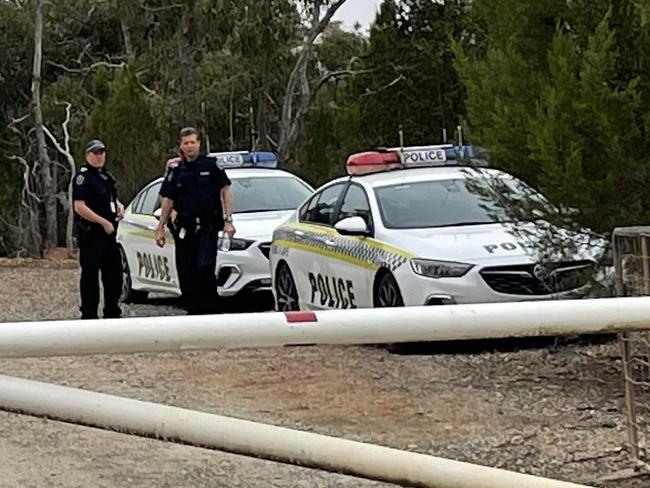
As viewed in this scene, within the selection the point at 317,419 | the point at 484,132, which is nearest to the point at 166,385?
the point at 317,419

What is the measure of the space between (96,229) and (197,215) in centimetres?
90

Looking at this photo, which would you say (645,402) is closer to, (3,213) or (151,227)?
(151,227)

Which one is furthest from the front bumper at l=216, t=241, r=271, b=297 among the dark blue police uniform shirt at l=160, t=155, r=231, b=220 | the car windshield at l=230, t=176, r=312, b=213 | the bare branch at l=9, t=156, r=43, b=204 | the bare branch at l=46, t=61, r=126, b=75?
the bare branch at l=46, t=61, r=126, b=75

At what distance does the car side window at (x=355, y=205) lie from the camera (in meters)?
10.2

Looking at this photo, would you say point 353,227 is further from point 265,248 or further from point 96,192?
point 265,248

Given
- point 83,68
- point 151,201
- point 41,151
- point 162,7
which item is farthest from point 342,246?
point 83,68

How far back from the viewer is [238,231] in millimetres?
12625

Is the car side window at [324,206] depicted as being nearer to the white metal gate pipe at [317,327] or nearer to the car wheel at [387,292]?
the car wheel at [387,292]

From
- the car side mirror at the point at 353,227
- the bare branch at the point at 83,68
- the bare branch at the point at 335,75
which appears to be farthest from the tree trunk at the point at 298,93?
the car side mirror at the point at 353,227

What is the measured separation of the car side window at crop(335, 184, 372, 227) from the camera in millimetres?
10206

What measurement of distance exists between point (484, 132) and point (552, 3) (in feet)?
2.82

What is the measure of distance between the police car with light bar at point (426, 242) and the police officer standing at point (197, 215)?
66 centimetres

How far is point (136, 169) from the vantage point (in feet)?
95.9

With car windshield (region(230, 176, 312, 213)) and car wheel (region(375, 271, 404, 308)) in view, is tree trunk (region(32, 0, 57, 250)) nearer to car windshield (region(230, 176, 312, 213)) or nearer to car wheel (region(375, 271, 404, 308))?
car windshield (region(230, 176, 312, 213))
